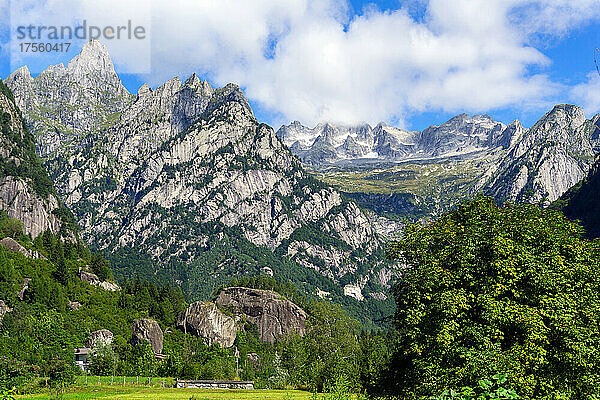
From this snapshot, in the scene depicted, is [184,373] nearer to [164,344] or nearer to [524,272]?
[164,344]

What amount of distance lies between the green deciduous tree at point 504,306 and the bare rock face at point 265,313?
160 meters

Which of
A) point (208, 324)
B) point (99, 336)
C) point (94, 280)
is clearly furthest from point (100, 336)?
point (94, 280)

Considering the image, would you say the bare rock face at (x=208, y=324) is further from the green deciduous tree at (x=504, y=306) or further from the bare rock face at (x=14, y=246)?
the green deciduous tree at (x=504, y=306)

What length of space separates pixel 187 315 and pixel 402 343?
146 meters

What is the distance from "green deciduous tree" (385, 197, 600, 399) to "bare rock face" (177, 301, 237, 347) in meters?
139

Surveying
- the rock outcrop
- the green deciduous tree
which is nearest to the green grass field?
the green deciduous tree

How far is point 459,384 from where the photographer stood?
28.7 meters

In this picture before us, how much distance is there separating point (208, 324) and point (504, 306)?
151 meters

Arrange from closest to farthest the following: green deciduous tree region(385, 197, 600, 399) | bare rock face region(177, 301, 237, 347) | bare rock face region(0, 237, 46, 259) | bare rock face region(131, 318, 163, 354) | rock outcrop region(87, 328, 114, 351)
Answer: green deciduous tree region(385, 197, 600, 399)
rock outcrop region(87, 328, 114, 351)
bare rock face region(131, 318, 163, 354)
bare rock face region(0, 237, 46, 259)
bare rock face region(177, 301, 237, 347)

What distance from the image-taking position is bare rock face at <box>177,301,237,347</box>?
16862 cm

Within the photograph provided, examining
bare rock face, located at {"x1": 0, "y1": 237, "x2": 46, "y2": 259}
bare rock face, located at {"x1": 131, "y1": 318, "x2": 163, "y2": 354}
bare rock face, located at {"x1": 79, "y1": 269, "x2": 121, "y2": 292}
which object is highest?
bare rock face, located at {"x1": 0, "y1": 237, "x2": 46, "y2": 259}

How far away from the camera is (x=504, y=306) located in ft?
101

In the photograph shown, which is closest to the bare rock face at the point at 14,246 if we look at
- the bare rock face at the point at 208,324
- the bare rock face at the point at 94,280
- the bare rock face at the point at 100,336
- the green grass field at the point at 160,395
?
the bare rock face at the point at 94,280

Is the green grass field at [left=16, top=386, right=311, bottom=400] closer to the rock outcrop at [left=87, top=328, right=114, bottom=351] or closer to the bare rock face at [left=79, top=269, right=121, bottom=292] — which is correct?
the rock outcrop at [left=87, top=328, right=114, bottom=351]
